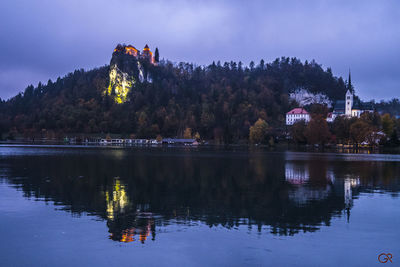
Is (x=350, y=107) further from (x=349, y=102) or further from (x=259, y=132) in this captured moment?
(x=259, y=132)

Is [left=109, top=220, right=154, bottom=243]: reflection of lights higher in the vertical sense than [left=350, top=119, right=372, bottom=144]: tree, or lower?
lower

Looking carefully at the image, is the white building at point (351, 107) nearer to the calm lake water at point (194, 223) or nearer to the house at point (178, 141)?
the house at point (178, 141)

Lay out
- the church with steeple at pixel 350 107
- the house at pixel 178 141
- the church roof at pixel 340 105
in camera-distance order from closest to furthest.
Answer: the house at pixel 178 141
the church with steeple at pixel 350 107
the church roof at pixel 340 105

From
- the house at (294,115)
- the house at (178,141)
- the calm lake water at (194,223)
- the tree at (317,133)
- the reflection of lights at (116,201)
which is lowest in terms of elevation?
the calm lake water at (194,223)

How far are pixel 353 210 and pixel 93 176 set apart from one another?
68.2ft

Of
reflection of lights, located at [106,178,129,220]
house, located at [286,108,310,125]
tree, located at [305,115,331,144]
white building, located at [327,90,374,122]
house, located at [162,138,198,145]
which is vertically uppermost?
white building, located at [327,90,374,122]

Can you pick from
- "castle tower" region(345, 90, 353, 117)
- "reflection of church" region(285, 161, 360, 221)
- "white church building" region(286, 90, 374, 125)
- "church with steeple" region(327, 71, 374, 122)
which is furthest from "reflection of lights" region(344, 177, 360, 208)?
"castle tower" region(345, 90, 353, 117)

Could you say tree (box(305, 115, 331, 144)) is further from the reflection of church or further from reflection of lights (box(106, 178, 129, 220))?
reflection of lights (box(106, 178, 129, 220))

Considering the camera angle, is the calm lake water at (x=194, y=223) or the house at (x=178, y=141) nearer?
the calm lake water at (x=194, y=223)

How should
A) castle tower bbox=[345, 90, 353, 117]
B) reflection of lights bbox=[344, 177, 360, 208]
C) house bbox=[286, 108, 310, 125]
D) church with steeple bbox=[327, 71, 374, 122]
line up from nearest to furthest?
reflection of lights bbox=[344, 177, 360, 208] → church with steeple bbox=[327, 71, 374, 122] → castle tower bbox=[345, 90, 353, 117] → house bbox=[286, 108, 310, 125]

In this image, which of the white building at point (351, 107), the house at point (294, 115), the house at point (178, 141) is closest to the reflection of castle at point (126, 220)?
the house at point (178, 141)

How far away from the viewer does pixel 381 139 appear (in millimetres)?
115625

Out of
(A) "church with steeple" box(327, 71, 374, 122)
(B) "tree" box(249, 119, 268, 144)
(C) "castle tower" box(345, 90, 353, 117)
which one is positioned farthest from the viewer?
(C) "castle tower" box(345, 90, 353, 117)

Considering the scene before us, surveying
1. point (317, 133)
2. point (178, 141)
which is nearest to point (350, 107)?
point (317, 133)
